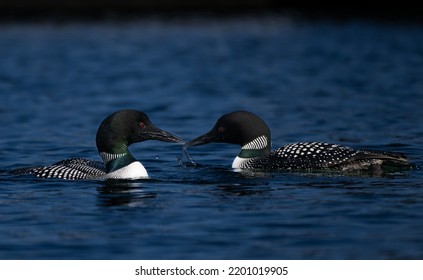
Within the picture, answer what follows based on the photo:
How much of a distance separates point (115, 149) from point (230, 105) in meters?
6.52

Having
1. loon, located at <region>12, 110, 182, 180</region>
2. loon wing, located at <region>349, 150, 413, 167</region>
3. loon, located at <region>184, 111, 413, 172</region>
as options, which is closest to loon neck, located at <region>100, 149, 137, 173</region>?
loon, located at <region>12, 110, 182, 180</region>

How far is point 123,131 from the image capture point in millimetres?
8734

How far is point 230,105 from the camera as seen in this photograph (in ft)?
49.8

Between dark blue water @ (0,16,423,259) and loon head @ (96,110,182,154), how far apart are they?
32cm

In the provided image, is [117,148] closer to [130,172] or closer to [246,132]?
[130,172]

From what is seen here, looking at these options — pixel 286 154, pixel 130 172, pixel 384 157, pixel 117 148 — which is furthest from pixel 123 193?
pixel 384 157

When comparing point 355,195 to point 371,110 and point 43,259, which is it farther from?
point 371,110

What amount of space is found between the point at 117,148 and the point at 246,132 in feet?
3.90

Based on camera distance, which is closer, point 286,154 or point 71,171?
point 71,171

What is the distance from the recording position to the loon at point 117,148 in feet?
28.6

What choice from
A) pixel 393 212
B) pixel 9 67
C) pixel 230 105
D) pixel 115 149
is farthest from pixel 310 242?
pixel 9 67

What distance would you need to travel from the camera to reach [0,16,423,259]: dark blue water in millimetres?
6738

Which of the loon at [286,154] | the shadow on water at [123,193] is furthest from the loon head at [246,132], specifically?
the shadow on water at [123,193]

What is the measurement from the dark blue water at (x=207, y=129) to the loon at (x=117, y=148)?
13cm
